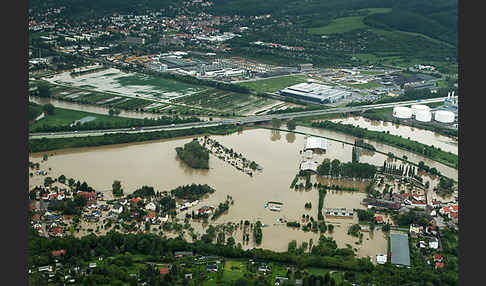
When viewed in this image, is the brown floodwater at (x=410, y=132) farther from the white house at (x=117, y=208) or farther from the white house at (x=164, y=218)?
the white house at (x=117, y=208)

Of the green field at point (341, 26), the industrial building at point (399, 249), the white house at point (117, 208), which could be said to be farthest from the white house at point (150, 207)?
the green field at point (341, 26)

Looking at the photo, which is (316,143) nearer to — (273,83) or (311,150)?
(311,150)

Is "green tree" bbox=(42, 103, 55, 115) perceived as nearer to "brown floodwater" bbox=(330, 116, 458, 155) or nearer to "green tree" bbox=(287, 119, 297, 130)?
"green tree" bbox=(287, 119, 297, 130)

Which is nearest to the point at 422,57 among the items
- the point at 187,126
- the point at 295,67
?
the point at 295,67

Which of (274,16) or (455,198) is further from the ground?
(274,16)

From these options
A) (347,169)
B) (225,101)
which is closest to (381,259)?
(347,169)

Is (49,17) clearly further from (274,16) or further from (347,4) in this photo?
(347,4)
